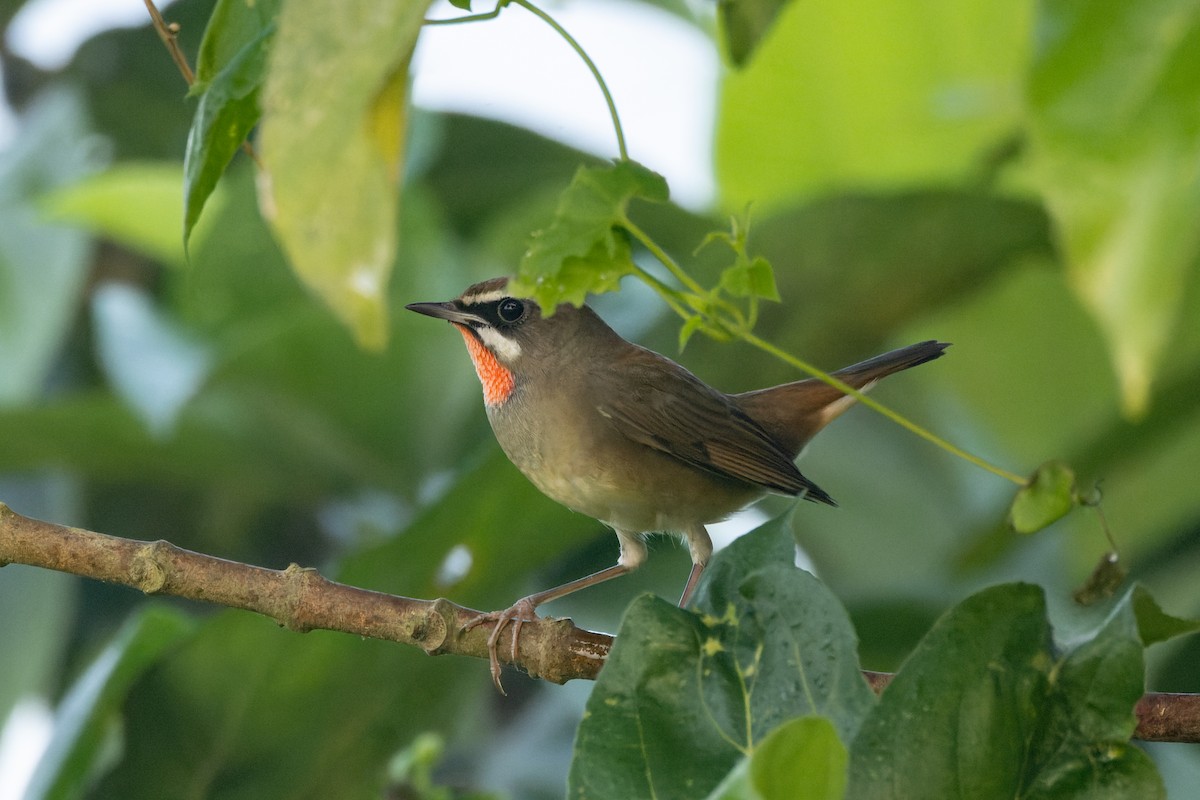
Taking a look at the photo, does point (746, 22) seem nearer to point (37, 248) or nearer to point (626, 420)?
point (626, 420)

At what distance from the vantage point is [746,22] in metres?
1.81

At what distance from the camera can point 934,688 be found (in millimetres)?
1544

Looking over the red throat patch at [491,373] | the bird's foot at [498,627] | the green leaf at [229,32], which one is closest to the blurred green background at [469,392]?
the red throat patch at [491,373]

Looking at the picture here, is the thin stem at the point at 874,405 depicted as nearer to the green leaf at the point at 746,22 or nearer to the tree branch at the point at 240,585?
the green leaf at the point at 746,22

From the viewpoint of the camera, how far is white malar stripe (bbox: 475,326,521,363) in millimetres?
2811

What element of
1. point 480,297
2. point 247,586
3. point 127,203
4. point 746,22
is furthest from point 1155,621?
point 127,203

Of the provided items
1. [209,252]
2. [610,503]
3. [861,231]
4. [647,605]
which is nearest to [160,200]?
[209,252]

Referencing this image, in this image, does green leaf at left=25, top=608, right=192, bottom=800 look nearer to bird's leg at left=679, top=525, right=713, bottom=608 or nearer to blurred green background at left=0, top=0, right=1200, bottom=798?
blurred green background at left=0, top=0, right=1200, bottom=798

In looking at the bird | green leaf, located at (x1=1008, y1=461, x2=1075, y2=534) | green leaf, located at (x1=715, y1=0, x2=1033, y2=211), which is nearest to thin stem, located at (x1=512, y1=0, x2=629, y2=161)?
green leaf, located at (x1=1008, y1=461, x2=1075, y2=534)

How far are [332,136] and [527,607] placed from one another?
1.32 m

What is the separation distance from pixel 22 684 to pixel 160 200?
1.25 meters

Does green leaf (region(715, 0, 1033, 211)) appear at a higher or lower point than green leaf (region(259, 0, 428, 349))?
lower

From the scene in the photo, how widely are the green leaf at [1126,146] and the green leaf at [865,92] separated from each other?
5.15 feet

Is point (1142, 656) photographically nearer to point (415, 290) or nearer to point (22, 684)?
point (415, 290)
